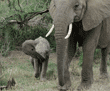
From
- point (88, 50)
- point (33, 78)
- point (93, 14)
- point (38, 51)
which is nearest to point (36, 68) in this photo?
point (33, 78)

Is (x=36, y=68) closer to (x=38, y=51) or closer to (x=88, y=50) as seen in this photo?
(x=38, y=51)

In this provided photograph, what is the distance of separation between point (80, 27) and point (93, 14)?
400mm

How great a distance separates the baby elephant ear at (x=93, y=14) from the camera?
164 inches

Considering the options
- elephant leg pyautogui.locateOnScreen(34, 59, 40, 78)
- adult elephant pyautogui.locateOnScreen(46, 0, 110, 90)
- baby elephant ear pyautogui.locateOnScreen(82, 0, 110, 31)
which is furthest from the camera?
elephant leg pyautogui.locateOnScreen(34, 59, 40, 78)

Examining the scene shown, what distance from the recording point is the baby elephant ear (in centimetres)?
416

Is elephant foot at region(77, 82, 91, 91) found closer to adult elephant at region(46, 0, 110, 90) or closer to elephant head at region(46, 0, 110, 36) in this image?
adult elephant at region(46, 0, 110, 90)

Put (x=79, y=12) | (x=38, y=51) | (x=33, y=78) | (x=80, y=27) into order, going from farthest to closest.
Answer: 1. (x=33, y=78)
2. (x=38, y=51)
3. (x=80, y=27)
4. (x=79, y=12)

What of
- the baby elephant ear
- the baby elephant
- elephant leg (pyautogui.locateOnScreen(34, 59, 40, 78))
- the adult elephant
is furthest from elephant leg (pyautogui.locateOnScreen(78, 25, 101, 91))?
elephant leg (pyautogui.locateOnScreen(34, 59, 40, 78))

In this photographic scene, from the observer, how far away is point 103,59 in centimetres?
616

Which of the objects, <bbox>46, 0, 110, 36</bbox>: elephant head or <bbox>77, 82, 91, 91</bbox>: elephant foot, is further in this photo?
<bbox>77, 82, 91, 91</bbox>: elephant foot

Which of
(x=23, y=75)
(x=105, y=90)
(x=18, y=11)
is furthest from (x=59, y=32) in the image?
(x=18, y=11)

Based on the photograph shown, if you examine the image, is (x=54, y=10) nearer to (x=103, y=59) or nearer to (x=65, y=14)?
(x=65, y=14)

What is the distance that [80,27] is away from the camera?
4453mm

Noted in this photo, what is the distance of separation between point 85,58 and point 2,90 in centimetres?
184
